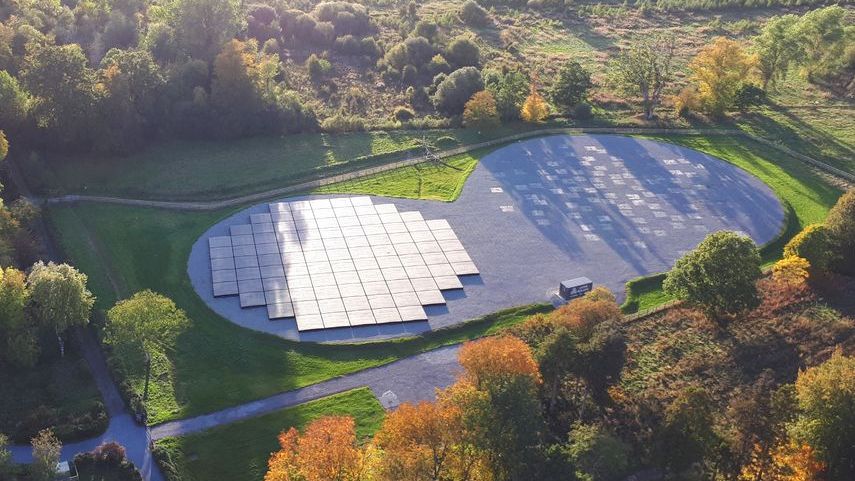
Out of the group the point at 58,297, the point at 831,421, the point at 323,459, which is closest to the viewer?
the point at 323,459

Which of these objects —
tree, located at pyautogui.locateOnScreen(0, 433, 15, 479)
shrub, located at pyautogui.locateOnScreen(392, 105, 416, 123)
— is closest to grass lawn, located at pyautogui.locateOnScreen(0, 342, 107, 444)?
tree, located at pyautogui.locateOnScreen(0, 433, 15, 479)

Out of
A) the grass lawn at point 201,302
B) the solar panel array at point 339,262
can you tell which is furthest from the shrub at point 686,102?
the solar panel array at point 339,262

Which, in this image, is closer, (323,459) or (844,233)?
(323,459)

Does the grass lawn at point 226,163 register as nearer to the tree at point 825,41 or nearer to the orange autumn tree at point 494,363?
the orange autumn tree at point 494,363

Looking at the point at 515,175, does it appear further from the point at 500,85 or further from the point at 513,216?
the point at 500,85

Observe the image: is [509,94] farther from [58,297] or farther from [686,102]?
[58,297]

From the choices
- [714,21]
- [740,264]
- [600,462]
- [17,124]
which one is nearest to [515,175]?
[740,264]

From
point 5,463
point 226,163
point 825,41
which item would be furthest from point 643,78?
point 5,463
